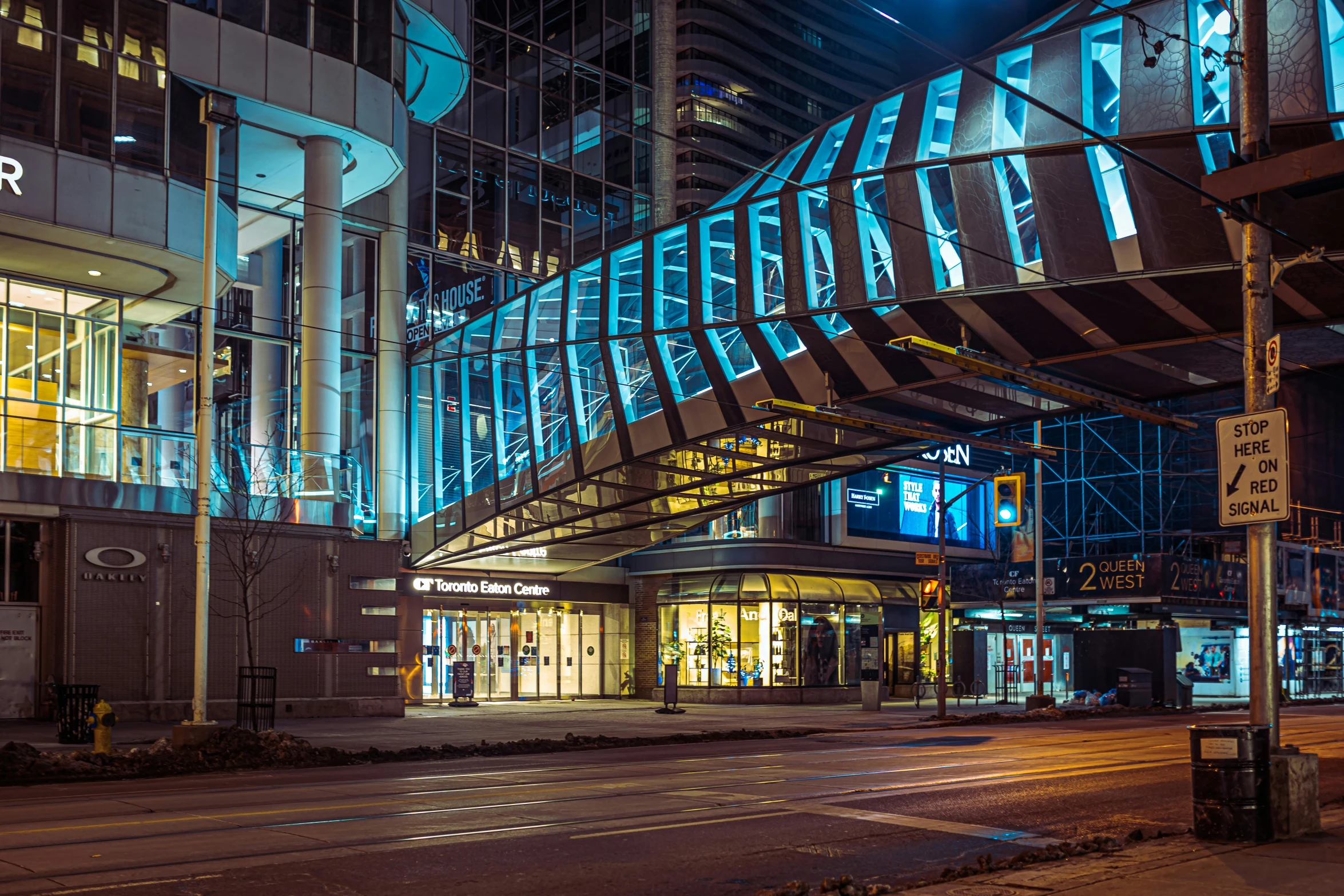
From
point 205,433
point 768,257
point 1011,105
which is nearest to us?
point 1011,105

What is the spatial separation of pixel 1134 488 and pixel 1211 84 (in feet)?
159

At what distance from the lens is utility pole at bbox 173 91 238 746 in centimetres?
2016

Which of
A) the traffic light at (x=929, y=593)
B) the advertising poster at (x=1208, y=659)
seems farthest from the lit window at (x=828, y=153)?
the advertising poster at (x=1208, y=659)

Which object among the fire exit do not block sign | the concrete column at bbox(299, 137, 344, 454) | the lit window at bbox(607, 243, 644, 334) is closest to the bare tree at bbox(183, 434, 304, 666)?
the concrete column at bbox(299, 137, 344, 454)

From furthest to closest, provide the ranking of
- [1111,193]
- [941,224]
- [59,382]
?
[59,382] → [941,224] → [1111,193]

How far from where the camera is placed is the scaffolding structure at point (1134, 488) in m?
58.5

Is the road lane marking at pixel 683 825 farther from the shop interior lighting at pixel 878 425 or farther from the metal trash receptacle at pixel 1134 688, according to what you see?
the metal trash receptacle at pixel 1134 688

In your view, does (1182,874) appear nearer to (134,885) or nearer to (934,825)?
(934,825)

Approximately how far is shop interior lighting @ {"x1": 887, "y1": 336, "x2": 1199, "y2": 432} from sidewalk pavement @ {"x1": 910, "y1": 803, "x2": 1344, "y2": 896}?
9.74 metres

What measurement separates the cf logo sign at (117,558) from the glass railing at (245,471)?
1.59 metres

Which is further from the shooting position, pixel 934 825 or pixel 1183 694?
pixel 1183 694

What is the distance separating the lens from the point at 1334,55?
1447 cm

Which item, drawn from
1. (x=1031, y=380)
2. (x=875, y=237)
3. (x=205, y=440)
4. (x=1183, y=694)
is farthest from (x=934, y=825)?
(x=1183, y=694)

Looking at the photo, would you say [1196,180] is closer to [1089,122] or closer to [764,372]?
[1089,122]
